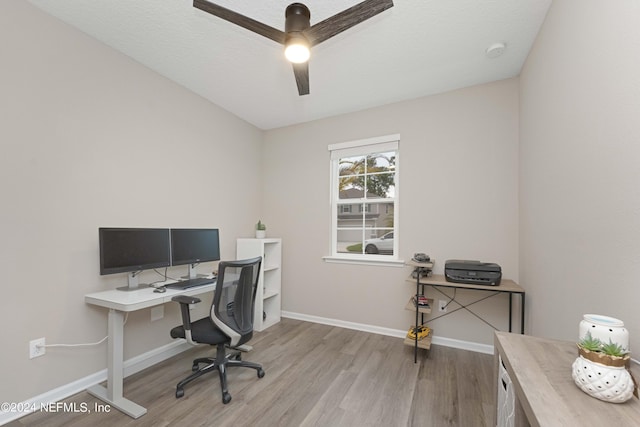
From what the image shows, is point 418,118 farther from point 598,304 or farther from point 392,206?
point 598,304

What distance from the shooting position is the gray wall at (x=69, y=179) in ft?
5.65

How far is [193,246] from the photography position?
2.70 m

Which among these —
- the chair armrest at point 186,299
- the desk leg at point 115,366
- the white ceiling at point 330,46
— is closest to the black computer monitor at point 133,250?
the desk leg at point 115,366

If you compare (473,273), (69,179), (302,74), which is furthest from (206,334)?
(473,273)

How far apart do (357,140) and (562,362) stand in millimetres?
2853

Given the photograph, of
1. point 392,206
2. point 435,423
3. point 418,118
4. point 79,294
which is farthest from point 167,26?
point 435,423

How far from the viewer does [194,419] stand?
1731mm

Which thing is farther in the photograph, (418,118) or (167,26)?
(418,118)

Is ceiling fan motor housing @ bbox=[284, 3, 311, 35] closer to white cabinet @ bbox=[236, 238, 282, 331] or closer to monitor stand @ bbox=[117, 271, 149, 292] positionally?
monitor stand @ bbox=[117, 271, 149, 292]

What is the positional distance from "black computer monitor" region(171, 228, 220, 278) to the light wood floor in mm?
944

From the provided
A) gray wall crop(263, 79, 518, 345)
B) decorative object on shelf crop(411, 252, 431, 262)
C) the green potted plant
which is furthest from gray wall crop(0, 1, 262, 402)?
the green potted plant

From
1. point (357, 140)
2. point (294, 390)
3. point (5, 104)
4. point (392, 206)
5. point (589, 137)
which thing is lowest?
point (294, 390)

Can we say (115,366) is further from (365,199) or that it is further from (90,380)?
(365,199)

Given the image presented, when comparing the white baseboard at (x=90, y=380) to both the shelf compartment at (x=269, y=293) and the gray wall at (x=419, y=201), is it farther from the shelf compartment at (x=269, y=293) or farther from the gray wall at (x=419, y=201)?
the gray wall at (x=419, y=201)
